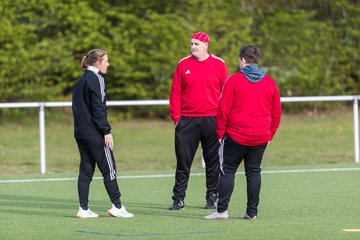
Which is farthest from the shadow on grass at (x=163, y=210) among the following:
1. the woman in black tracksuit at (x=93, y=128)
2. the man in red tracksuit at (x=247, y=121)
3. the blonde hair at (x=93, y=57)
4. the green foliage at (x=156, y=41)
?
the green foliage at (x=156, y=41)

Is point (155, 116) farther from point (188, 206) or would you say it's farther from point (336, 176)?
point (188, 206)

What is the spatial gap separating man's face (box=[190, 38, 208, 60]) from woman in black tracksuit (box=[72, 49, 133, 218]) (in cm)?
106

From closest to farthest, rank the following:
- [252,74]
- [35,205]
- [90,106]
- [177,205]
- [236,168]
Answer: [252,74] → [236,168] → [90,106] → [177,205] → [35,205]

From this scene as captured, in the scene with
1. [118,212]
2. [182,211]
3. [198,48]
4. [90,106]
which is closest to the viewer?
[90,106]

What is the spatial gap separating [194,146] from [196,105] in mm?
496

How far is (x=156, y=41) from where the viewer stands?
2580 centimetres

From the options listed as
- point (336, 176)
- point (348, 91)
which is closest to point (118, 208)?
point (336, 176)

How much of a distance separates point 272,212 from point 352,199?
4.83 ft

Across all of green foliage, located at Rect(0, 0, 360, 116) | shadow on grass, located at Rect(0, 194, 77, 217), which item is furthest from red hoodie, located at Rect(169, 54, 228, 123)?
green foliage, located at Rect(0, 0, 360, 116)

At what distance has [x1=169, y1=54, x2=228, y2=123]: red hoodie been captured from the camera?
11.2 meters

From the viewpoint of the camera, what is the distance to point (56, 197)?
12.9m

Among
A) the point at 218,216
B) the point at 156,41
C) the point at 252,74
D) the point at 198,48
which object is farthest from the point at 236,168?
the point at 156,41

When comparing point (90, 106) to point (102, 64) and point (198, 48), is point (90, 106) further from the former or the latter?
point (198, 48)

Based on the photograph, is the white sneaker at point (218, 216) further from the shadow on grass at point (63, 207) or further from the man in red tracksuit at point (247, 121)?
the shadow on grass at point (63, 207)
